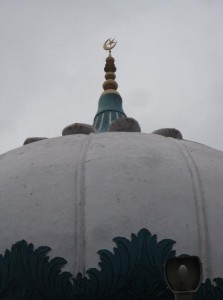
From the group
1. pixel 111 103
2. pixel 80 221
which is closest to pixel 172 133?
pixel 80 221

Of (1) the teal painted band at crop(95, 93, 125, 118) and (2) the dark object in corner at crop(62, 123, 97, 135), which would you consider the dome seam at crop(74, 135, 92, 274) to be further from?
(1) the teal painted band at crop(95, 93, 125, 118)

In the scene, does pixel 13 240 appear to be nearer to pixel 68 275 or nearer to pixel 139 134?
pixel 68 275

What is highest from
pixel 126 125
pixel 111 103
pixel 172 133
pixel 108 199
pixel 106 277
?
pixel 111 103

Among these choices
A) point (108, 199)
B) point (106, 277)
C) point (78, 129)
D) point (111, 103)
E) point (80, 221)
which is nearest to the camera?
point (106, 277)

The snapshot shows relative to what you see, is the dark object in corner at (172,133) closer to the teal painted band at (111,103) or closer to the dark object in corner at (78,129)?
the dark object in corner at (78,129)

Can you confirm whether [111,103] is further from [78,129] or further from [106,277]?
[106,277]

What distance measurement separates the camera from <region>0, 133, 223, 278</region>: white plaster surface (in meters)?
4.59

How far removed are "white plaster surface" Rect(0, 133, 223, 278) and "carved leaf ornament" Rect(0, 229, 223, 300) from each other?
79mm

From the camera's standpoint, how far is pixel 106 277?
442cm

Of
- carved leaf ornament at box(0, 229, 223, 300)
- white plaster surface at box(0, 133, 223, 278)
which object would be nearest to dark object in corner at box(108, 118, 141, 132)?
white plaster surface at box(0, 133, 223, 278)

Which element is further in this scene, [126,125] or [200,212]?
[126,125]

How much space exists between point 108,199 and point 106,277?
2.19 ft

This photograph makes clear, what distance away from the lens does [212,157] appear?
558 cm

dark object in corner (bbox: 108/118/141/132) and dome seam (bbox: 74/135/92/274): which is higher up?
dark object in corner (bbox: 108/118/141/132)
